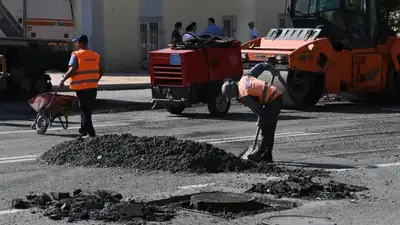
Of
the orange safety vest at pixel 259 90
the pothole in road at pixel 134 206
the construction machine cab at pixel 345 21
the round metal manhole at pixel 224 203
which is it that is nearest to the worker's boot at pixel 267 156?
the orange safety vest at pixel 259 90

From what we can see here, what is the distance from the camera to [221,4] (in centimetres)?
3519

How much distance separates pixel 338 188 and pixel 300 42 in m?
9.77

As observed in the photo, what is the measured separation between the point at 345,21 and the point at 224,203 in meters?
12.1

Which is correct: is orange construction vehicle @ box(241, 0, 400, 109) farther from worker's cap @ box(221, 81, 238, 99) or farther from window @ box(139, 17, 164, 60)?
window @ box(139, 17, 164, 60)

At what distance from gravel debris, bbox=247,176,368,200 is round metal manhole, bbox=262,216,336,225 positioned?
38.9 inches

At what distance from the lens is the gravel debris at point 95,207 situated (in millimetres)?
8398

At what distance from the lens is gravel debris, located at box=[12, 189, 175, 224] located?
840 cm

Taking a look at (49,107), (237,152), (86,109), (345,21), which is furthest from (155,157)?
(345,21)

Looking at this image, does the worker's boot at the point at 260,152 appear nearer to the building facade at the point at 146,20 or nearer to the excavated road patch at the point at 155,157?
the excavated road patch at the point at 155,157

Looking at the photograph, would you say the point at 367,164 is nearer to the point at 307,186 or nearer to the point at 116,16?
the point at 307,186

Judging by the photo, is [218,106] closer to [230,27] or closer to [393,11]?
[393,11]

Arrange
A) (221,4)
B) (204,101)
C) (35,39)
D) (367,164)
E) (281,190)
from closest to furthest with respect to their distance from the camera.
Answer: (281,190) < (367,164) < (204,101) < (35,39) < (221,4)

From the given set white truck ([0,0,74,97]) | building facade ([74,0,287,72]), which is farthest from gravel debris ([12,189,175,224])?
building facade ([74,0,287,72])

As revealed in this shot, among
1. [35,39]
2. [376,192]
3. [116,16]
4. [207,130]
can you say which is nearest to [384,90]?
A: [207,130]
